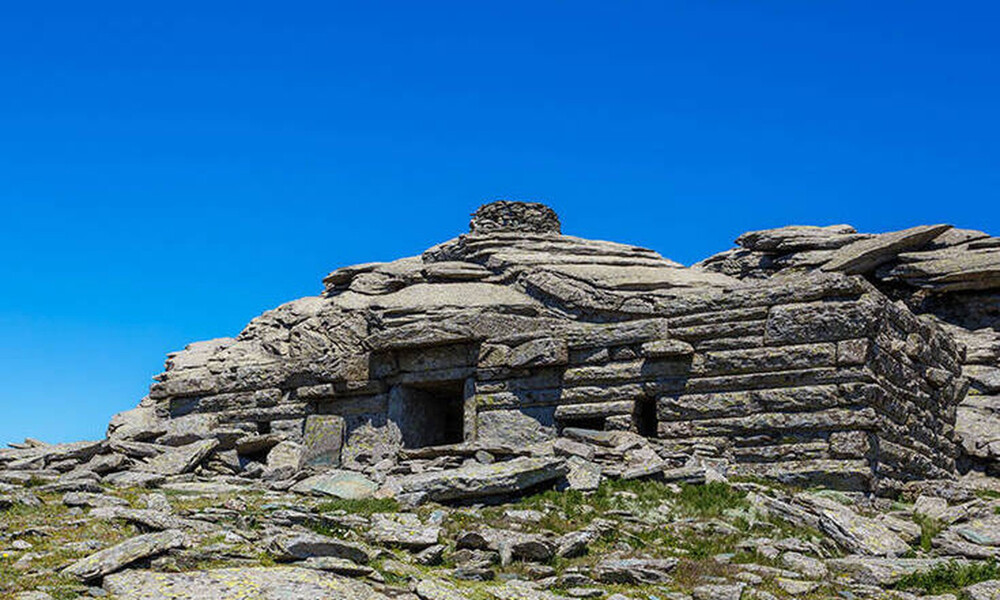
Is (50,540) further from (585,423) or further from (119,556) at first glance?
(585,423)

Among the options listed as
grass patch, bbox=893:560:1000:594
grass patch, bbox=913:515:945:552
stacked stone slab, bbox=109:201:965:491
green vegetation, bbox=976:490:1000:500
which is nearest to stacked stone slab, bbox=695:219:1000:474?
stacked stone slab, bbox=109:201:965:491

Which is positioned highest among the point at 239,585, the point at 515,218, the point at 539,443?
the point at 515,218

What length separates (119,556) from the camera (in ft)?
38.5

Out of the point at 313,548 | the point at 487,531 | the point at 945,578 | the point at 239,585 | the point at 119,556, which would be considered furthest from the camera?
the point at 487,531

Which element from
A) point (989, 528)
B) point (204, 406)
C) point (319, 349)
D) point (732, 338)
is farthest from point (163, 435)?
point (989, 528)

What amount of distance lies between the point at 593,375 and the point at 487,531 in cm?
834

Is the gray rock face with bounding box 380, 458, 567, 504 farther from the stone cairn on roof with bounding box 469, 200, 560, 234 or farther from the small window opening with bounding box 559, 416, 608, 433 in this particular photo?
the stone cairn on roof with bounding box 469, 200, 560, 234

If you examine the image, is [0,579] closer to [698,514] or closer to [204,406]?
[698,514]

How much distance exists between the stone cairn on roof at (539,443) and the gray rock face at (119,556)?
0.03 m

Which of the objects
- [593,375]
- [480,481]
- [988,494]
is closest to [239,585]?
[480,481]

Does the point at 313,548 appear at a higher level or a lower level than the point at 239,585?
higher

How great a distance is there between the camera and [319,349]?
88.1 ft

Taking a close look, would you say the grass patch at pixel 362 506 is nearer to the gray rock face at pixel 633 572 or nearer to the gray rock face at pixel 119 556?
the gray rock face at pixel 119 556

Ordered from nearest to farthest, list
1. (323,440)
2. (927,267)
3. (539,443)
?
(539,443) < (323,440) < (927,267)
